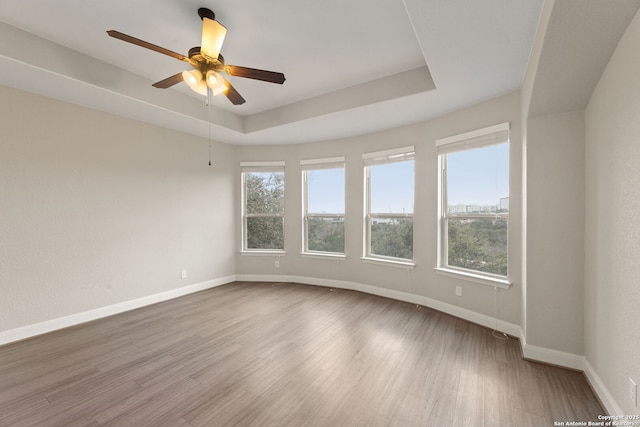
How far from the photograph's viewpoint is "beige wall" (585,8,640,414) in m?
1.46

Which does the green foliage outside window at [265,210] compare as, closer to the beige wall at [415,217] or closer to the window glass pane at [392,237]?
the beige wall at [415,217]

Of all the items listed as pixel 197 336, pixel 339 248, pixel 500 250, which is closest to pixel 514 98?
pixel 500 250

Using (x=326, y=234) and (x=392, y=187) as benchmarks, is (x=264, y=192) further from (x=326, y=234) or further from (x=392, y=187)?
(x=392, y=187)

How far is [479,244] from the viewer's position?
3.19 metres

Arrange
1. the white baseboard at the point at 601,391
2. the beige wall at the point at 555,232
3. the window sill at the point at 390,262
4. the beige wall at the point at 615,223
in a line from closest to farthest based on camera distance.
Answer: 1. the beige wall at the point at 615,223
2. the white baseboard at the point at 601,391
3. the beige wall at the point at 555,232
4. the window sill at the point at 390,262

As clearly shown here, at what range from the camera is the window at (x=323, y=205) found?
467cm

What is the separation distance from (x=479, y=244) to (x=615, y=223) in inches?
60.3

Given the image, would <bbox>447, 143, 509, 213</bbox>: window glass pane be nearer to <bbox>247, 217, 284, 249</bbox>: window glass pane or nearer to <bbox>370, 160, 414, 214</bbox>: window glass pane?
<bbox>370, 160, 414, 214</bbox>: window glass pane

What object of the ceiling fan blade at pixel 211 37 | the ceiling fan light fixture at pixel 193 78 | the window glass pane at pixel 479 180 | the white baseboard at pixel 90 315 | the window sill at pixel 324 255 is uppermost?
the ceiling fan blade at pixel 211 37

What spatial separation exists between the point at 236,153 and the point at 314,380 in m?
4.18

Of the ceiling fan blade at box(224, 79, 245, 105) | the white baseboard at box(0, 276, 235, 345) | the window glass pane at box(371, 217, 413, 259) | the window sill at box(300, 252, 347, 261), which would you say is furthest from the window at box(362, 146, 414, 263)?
the white baseboard at box(0, 276, 235, 345)

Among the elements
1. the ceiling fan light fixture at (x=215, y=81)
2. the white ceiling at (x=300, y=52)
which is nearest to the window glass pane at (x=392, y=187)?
the white ceiling at (x=300, y=52)

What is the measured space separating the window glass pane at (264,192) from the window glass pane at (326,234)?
696mm

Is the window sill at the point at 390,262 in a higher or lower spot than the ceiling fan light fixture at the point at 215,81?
lower
